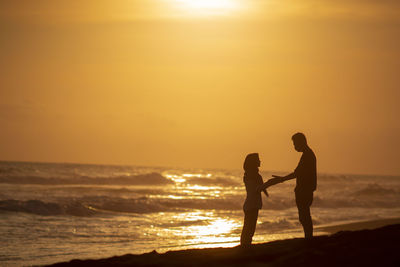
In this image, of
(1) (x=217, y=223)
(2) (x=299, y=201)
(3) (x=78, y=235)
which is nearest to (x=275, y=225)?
(1) (x=217, y=223)

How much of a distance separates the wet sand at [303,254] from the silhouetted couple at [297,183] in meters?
0.39

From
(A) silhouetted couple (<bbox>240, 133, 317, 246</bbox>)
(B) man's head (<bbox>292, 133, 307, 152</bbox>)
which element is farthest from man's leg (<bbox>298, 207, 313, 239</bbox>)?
(B) man's head (<bbox>292, 133, 307, 152</bbox>)

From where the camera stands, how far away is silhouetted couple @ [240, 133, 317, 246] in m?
9.23

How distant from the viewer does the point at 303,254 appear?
794 centimetres

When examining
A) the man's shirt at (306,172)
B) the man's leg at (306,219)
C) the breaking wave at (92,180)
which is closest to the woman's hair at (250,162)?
the man's shirt at (306,172)

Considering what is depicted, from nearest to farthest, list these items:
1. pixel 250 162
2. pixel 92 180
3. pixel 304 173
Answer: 1. pixel 304 173
2. pixel 250 162
3. pixel 92 180

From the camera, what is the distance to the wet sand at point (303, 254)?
746 cm

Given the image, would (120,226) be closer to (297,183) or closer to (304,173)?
(297,183)

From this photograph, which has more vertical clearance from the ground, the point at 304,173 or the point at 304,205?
the point at 304,173

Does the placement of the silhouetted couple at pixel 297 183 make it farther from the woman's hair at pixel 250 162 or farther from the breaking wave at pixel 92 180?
the breaking wave at pixel 92 180

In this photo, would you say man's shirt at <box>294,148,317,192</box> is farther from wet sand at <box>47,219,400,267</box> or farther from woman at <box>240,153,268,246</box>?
wet sand at <box>47,219,400,267</box>

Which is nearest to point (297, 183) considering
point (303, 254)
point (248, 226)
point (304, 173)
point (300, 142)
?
point (304, 173)

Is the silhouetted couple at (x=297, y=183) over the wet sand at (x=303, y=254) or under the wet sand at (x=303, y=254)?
over

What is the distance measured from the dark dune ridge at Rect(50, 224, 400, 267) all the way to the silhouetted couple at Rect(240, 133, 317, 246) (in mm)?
386
